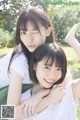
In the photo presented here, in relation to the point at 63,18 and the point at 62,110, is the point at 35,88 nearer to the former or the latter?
the point at 62,110

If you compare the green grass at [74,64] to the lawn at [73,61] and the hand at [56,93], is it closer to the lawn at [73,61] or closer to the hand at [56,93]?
the lawn at [73,61]

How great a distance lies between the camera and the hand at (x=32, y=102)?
846mm

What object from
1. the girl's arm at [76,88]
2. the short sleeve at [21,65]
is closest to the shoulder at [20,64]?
the short sleeve at [21,65]

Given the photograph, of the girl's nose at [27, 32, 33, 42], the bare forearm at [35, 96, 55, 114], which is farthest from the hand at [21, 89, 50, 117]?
the girl's nose at [27, 32, 33, 42]

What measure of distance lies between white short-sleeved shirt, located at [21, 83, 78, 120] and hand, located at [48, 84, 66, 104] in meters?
0.02

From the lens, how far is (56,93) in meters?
0.84

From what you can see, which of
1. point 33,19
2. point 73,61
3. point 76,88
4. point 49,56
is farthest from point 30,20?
point 73,61

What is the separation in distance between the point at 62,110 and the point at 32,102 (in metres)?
0.09

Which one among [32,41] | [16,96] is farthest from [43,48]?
[16,96]

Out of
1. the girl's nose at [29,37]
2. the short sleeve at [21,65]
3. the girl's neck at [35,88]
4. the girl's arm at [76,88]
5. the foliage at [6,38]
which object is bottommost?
the girl's neck at [35,88]

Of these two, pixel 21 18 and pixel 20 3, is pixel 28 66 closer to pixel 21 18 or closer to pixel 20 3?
pixel 21 18

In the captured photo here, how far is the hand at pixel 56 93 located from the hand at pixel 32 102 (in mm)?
14

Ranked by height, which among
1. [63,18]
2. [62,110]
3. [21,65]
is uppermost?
[63,18]

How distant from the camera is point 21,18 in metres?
0.84
